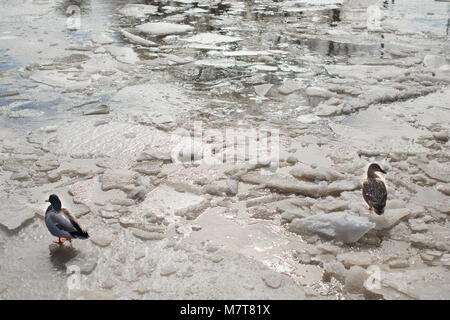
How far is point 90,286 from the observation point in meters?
2.47

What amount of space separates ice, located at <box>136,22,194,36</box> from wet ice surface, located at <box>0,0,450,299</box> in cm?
51

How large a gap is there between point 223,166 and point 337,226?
4.38ft

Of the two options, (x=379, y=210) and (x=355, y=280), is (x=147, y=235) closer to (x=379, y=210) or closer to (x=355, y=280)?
(x=355, y=280)

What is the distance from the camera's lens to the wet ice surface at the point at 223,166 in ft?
8.48

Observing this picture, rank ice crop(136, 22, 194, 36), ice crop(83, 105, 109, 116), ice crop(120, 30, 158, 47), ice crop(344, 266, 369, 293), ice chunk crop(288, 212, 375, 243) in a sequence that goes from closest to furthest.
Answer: ice crop(344, 266, 369, 293) → ice chunk crop(288, 212, 375, 243) → ice crop(83, 105, 109, 116) → ice crop(120, 30, 158, 47) → ice crop(136, 22, 194, 36)

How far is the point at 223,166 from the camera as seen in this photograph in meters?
3.88

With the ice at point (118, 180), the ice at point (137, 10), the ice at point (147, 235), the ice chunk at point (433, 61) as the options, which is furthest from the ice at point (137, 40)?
the ice at point (147, 235)

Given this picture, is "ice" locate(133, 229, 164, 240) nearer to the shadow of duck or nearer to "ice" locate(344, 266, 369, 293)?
the shadow of duck

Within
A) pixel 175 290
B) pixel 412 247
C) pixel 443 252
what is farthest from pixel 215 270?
pixel 443 252

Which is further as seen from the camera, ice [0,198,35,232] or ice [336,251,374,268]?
ice [0,198,35,232]

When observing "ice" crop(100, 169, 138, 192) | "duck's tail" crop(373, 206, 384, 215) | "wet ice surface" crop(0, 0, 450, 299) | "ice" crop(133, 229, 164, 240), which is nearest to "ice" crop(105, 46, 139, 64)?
"wet ice surface" crop(0, 0, 450, 299)

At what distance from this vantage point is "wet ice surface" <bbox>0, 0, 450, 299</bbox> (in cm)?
258

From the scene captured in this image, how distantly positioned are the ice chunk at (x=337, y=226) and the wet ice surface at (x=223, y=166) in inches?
0.4
